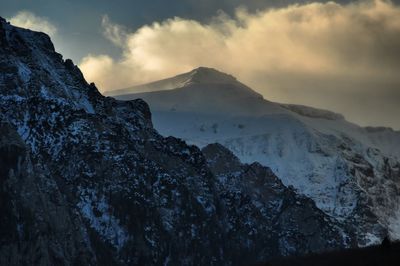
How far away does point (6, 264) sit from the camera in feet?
637

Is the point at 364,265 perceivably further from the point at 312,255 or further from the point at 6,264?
the point at 6,264

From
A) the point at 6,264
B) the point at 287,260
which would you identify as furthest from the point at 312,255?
the point at 6,264

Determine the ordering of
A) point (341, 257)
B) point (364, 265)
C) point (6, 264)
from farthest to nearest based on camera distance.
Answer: point (6, 264) → point (341, 257) → point (364, 265)

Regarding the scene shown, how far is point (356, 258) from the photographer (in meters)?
125

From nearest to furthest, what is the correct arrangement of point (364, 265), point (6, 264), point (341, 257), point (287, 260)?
point (364, 265) → point (341, 257) → point (287, 260) → point (6, 264)

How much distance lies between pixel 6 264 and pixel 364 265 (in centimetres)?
8962

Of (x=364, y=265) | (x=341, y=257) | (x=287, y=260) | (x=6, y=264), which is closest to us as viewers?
(x=364, y=265)

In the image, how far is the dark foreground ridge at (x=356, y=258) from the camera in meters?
121

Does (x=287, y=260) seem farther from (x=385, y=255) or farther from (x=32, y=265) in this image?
(x=32, y=265)

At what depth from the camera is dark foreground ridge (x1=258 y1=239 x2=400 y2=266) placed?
120700 mm

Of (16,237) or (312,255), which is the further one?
(16,237)

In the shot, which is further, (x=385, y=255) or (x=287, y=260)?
(x=287, y=260)

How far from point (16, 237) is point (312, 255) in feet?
248

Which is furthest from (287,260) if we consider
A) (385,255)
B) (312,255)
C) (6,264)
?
(6,264)
